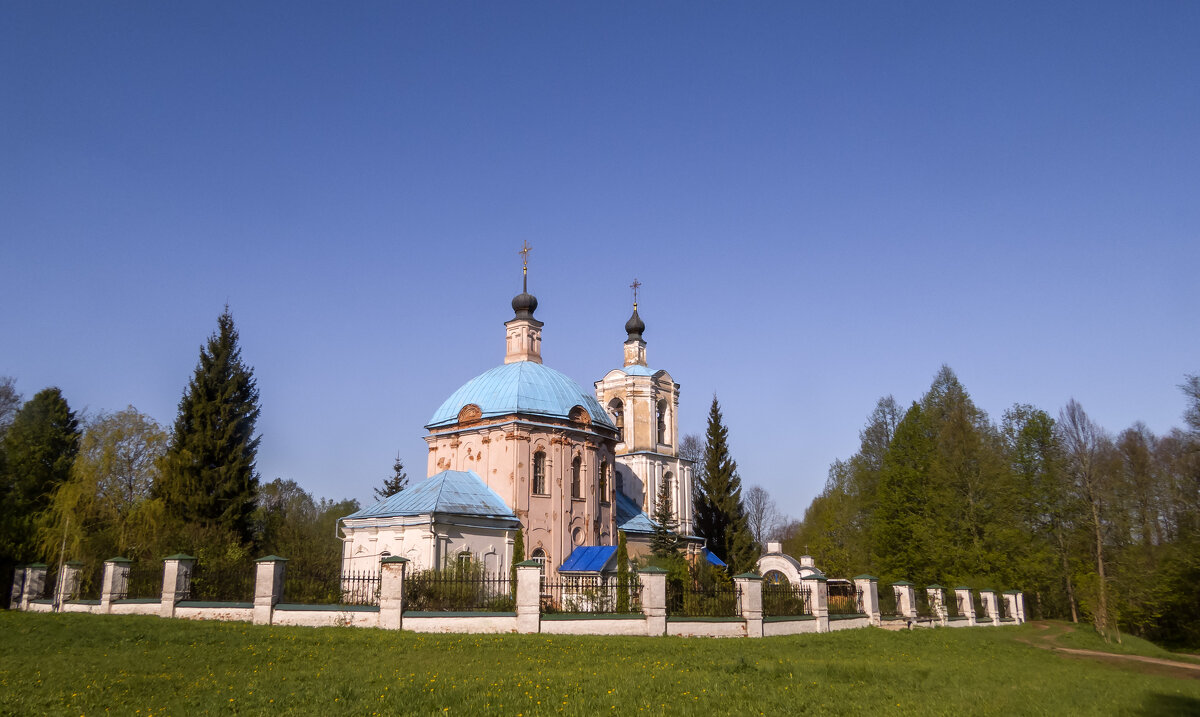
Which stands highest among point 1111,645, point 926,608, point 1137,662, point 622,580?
point 622,580

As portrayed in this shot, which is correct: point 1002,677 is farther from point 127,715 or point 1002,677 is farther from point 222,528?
point 222,528

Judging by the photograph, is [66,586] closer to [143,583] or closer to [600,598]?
[143,583]

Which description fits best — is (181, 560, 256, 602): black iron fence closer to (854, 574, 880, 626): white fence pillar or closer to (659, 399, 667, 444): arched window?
(854, 574, 880, 626): white fence pillar

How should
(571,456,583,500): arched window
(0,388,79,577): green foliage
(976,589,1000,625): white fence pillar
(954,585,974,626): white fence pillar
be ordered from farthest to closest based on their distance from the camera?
(571,456,583,500): arched window, (976,589,1000,625): white fence pillar, (954,585,974,626): white fence pillar, (0,388,79,577): green foliage

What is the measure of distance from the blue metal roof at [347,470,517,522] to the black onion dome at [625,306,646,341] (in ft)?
61.1

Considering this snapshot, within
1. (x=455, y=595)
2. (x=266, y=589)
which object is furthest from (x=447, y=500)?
(x=266, y=589)

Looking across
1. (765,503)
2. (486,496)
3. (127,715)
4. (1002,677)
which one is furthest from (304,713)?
(765,503)

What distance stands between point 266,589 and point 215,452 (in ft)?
41.1

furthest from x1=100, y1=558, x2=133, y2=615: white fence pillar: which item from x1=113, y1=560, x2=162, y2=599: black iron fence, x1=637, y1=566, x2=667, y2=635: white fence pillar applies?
x1=637, y1=566, x2=667, y2=635: white fence pillar

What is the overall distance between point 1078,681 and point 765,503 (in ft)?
205

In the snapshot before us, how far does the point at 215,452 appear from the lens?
28219mm

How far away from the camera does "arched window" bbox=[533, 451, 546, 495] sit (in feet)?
97.4

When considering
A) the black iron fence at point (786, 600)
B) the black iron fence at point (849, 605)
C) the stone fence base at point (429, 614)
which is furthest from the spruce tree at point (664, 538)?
the stone fence base at point (429, 614)

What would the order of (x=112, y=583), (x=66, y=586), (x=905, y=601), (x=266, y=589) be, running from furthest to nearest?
(x=905, y=601)
(x=66, y=586)
(x=112, y=583)
(x=266, y=589)
